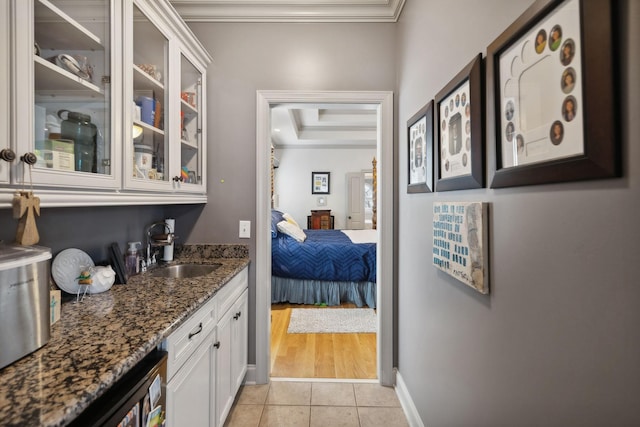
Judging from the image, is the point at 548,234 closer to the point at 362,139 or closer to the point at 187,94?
the point at 187,94

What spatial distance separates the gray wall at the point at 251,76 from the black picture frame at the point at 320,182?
4.83 meters

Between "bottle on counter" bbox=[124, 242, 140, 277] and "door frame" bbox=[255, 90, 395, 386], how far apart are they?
75 centimetres

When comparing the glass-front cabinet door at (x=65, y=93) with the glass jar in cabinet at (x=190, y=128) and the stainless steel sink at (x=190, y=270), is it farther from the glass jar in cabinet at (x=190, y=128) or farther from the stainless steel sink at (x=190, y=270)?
the stainless steel sink at (x=190, y=270)

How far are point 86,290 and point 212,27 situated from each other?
6.43 ft

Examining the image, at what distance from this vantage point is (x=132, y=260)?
1.64 meters

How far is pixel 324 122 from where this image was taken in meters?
5.78

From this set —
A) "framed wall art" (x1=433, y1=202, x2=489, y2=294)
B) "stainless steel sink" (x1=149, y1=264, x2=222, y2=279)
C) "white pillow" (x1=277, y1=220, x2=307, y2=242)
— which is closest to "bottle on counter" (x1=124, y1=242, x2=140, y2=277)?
"stainless steel sink" (x1=149, y1=264, x2=222, y2=279)

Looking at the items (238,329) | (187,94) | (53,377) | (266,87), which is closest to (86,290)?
(53,377)

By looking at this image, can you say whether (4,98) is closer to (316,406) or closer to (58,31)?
(58,31)

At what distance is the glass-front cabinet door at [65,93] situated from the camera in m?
0.81

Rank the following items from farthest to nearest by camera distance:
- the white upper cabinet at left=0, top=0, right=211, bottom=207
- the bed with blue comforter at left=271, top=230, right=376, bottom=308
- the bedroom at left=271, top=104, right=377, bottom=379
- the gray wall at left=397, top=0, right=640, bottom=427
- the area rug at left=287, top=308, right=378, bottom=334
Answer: the bed with blue comforter at left=271, top=230, right=376, bottom=308 < the area rug at left=287, top=308, right=378, bottom=334 < the bedroom at left=271, top=104, right=377, bottom=379 < the white upper cabinet at left=0, top=0, right=211, bottom=207 < the gray wall at left=397, top=0, right=640, bottom=427

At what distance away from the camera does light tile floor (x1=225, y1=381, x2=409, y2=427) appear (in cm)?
178

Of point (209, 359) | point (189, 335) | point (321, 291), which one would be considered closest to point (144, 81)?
point (189, 335)

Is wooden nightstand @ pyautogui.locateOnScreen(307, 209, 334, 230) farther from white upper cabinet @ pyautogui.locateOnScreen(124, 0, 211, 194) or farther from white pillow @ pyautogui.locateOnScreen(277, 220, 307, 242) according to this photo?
white upper cabinet @ pyautogui.locateOnScreen(124, 0, 211, 194)
